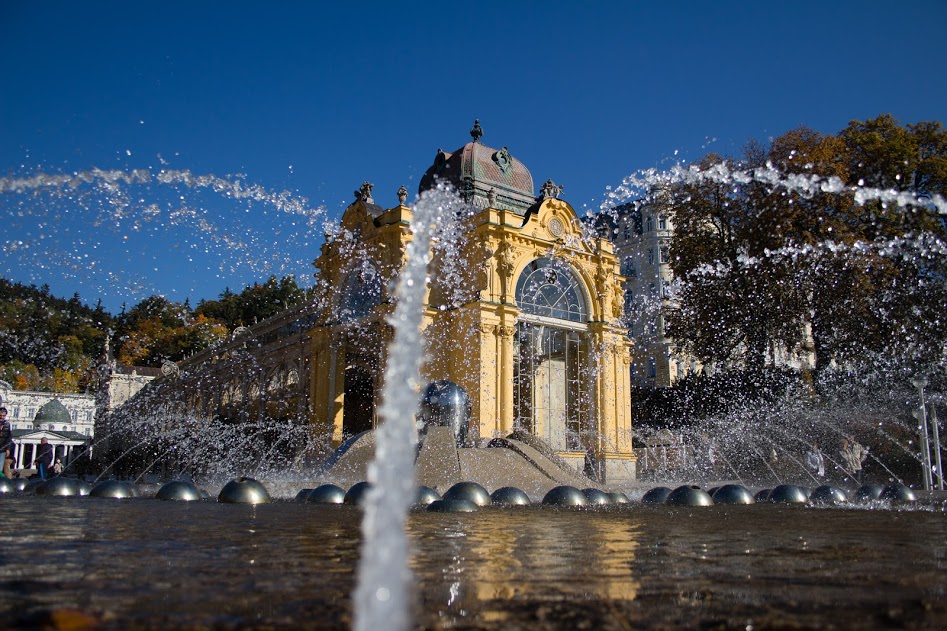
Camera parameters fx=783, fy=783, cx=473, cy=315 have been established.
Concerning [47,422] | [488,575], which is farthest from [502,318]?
[47,422]

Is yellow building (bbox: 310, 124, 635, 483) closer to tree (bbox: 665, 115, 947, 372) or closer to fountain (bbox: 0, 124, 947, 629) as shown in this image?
tree (bbox: 665, 115, 947, 372)

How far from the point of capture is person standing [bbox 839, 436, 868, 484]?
882 inches

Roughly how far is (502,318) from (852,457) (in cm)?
1151

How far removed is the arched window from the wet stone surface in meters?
22.0

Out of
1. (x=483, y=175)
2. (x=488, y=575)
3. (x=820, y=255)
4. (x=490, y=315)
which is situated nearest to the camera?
(x=488, y=575)

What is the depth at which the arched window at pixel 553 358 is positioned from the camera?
2805cm

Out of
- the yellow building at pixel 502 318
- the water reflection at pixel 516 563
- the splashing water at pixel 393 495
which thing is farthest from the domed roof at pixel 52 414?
the splashing water at pixel 393 495

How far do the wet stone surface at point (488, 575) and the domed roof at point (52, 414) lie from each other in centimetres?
6092

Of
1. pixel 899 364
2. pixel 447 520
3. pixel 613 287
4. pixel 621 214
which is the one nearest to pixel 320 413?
pixel 613 287

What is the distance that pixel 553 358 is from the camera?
2970 cm

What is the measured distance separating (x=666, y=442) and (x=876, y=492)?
20.1 meters

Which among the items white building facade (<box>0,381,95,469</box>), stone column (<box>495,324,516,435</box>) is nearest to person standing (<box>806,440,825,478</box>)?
stone column (<box>495,324,516,435</box>)

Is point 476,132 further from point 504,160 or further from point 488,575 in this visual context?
point 488,575

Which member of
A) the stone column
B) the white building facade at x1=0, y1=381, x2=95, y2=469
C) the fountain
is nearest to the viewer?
the fountain
